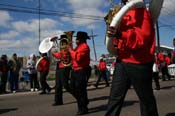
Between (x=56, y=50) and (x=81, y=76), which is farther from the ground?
(x=56, y=50)

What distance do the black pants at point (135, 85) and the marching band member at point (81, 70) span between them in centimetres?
402

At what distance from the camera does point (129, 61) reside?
183 inches

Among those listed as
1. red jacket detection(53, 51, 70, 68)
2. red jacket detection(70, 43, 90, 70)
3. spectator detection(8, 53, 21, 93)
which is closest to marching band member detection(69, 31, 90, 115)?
red jacket detection(70, 43, 90, 70)

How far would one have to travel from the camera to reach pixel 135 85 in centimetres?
464

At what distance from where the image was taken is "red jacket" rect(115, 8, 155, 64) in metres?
4.54

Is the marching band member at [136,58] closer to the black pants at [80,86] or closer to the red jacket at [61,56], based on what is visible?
the black pants at [80,86]

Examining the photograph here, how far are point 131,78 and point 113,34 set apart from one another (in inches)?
24.2

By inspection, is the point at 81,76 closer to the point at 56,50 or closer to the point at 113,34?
the point at 56,50

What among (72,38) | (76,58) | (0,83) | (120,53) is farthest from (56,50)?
(0,83)

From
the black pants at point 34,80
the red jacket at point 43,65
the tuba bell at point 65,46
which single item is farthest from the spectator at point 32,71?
the tuba bell at point 65,46

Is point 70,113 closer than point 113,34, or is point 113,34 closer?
point 113,34

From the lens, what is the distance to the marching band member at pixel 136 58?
4.54 m

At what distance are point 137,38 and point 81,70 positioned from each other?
14.2 feet

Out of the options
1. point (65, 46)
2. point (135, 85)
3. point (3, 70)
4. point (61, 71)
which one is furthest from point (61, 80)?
point (3, 70)
